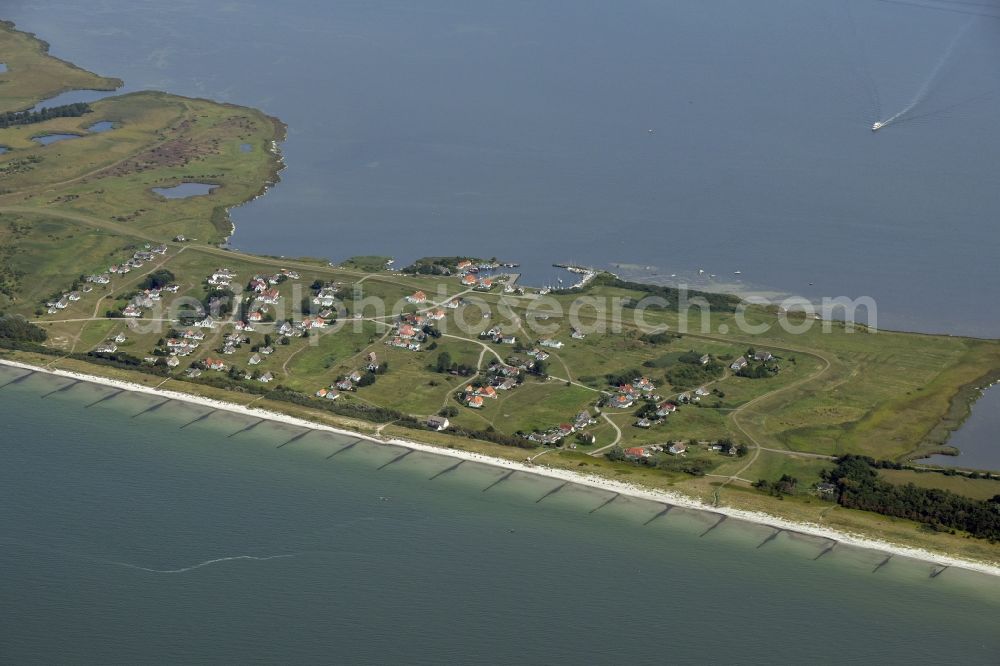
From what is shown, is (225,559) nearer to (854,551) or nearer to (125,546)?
(125,546)

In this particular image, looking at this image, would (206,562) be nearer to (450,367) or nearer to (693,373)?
(450,367)

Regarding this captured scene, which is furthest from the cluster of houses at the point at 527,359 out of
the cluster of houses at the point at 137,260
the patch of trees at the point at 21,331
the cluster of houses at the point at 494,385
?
the cluster of houses at the point at 137,260

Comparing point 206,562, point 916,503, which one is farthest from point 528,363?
point 206,562

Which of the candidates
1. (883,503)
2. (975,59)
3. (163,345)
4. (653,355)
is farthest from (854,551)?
(975,59)

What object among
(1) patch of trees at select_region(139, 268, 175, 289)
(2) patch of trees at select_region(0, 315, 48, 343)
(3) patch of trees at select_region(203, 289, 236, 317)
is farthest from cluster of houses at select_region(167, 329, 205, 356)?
(2) patch of trees at select_region(0, 315, 48, 343)

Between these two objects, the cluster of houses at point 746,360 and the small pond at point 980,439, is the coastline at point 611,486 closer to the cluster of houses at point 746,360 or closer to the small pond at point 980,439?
the small pond at point 980,439

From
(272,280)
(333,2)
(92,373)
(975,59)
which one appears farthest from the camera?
(333,2)

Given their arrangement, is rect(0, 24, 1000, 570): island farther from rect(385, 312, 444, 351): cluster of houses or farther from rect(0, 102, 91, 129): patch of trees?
rect(0, 102, 91, 129): patch of trees
